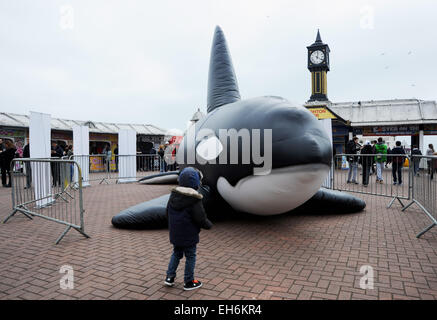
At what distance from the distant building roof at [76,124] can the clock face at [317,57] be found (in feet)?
71.7

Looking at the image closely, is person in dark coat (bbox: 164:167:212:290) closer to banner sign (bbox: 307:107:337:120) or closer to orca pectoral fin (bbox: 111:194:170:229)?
orca pectoral fin (bbox: 111:194:170:229)

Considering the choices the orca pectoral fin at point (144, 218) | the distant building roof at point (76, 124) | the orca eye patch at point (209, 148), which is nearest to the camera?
the orca eye patch at point (209, 148)

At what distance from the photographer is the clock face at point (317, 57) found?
37.1 m

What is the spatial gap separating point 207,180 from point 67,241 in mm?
2506

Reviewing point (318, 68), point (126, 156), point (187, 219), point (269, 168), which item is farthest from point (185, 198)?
point (318, 68)

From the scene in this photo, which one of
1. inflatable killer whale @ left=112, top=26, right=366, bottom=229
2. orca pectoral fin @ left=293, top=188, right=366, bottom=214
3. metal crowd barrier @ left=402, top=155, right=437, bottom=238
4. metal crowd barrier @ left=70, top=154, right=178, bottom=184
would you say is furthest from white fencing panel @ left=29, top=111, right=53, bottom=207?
metal crowd barrier @ left=402, top=155, right=437, bottom=238

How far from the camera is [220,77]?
7441 mm

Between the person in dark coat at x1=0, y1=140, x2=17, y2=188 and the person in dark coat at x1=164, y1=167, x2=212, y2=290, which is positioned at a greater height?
the person in dark coat at x1=0, y1=140, x2=17, y2=188

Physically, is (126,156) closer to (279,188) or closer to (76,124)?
(76,124)

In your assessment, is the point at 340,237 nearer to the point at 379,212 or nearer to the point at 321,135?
the point at 321,135

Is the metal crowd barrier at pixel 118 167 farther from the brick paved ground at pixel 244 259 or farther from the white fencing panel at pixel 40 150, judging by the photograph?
the brick paved ground at pixel 244 259

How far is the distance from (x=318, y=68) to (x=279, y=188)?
3664cm

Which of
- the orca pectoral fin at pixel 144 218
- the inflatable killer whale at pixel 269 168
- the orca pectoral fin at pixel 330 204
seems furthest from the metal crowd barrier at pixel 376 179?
the orca pectoral fin at pixel 144 218

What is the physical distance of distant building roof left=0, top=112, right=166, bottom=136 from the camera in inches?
705
